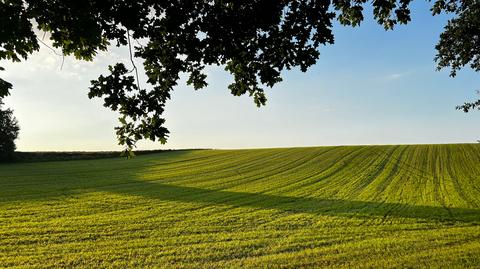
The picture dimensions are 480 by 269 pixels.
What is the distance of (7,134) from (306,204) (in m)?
51.7

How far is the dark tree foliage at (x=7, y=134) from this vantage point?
59.3 m

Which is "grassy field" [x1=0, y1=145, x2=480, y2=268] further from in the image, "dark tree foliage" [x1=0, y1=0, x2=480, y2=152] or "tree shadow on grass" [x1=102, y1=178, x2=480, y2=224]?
"dark tree foliage" [x1=0, y1=0, x2=480, y2=152]

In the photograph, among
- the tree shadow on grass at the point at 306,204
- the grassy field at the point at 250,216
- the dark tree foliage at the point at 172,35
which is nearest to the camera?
the dark tree foliage at the point at 172,35

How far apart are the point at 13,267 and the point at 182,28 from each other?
9.62 meters

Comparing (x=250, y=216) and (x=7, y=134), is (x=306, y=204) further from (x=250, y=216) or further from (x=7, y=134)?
(x=7, y=134)

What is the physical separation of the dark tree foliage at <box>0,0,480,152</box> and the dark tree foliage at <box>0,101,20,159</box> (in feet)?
183

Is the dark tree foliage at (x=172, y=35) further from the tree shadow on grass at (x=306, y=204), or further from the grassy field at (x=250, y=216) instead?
the tree shadow on grass at (x=306, y=204)

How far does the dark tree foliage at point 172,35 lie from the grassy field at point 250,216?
20.1ft

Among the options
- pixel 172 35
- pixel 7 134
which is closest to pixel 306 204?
pixel 172 35

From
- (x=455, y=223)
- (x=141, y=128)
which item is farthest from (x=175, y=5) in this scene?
(x=455, y=223)

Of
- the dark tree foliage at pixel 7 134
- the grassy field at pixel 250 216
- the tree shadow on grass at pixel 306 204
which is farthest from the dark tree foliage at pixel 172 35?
the dark tree foliage at pixel 7 134

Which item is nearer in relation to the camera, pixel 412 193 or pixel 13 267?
pixel 13 267

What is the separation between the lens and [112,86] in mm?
9406

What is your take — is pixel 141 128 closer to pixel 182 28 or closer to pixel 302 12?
pixel 182 28
